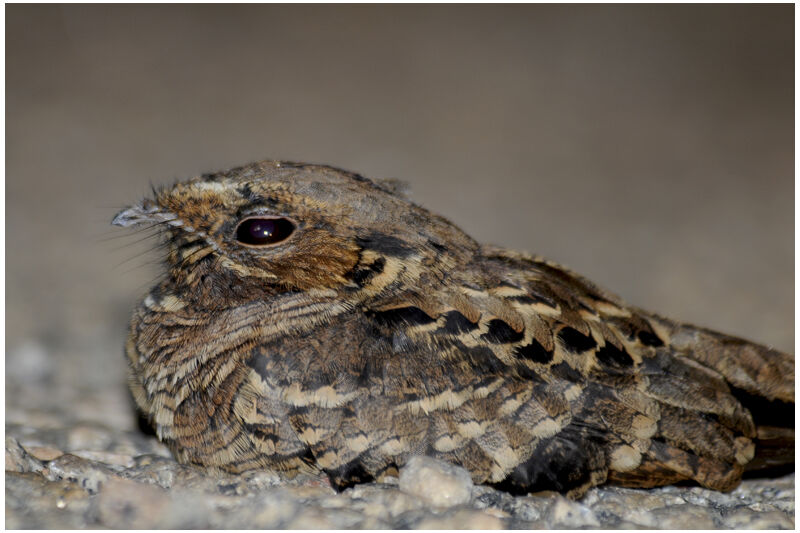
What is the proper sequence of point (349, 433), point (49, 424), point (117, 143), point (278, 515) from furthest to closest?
1. point (117, 143)
2. point (49, 424)
3. point (349, 433)
4. point (278, 515)

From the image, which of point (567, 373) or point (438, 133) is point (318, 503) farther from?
point (438, 133)

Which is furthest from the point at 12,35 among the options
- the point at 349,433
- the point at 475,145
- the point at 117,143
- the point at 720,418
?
the point at 720,418

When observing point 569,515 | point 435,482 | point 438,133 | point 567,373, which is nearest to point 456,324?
point 567,373

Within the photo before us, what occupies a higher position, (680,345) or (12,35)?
(12,35)

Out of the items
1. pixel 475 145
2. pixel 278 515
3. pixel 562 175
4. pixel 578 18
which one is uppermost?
pixel 578 18

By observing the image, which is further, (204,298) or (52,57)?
(52,57)

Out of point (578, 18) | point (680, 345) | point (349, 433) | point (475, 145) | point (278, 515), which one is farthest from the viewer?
point (578, 18)

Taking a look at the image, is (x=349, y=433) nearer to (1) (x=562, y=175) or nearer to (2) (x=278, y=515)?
(2) (x=278, y=515)

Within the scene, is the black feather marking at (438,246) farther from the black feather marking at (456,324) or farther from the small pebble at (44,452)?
the small pebble at (44,452)

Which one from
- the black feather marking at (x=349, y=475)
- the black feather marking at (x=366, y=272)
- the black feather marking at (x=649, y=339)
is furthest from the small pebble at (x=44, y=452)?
the black feather marking at (x=649, y=339)
